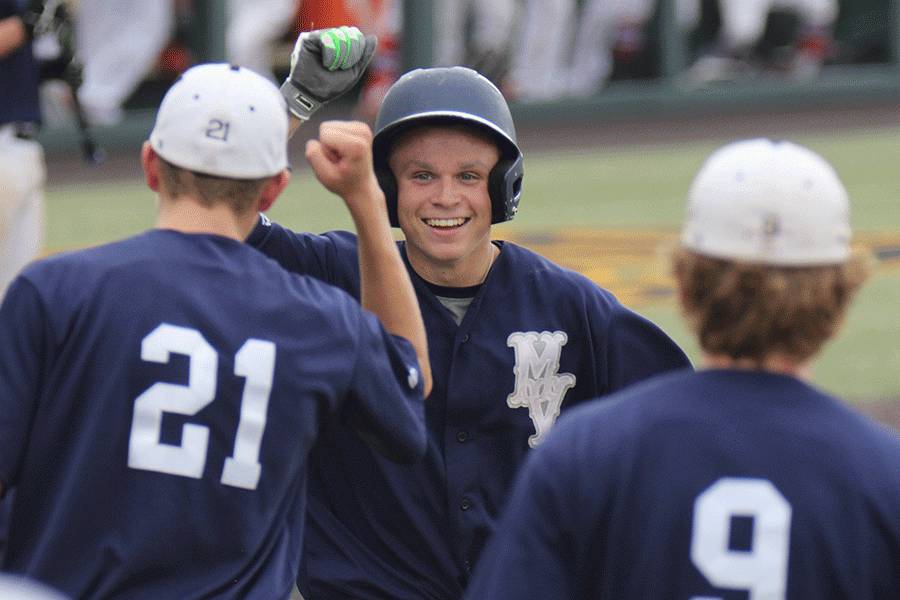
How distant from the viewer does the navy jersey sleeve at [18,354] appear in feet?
7.37

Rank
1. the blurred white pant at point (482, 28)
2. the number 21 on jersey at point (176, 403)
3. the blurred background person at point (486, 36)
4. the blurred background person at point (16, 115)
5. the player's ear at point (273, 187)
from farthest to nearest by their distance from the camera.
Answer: the blurred background person at point (486, 36), the blurred white pant at point (482, 28), the blurred background person at point (16, 115), the player's ear at point (273, 187), the number 21 on jersey at point (176, 403)

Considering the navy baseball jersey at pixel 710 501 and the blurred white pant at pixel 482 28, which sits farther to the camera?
the blurred white pant at pixel 482 28

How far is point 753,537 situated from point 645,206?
10.2m

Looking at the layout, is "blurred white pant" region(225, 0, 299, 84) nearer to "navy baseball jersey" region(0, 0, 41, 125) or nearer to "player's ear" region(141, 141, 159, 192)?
"navy baseball jersey" region(0, 0, 41, 125)

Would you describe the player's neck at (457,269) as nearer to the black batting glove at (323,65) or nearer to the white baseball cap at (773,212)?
the black batting glove at (323,65)

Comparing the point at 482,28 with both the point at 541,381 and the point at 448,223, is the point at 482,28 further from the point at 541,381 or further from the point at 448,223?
the point at 541,381

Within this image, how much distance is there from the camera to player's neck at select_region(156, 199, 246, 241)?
94.0 inches

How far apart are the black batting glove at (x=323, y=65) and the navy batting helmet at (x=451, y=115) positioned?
0.17 meters

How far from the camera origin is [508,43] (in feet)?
57.2

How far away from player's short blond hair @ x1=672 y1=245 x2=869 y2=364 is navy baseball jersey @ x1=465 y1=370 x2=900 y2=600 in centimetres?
5

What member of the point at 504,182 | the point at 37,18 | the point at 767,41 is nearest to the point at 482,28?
the point at 767,41

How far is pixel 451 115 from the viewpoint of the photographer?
3.24 meters

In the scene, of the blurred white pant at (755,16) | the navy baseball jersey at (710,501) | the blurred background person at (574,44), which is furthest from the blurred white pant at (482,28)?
the navy baseball jersey at (710,501)

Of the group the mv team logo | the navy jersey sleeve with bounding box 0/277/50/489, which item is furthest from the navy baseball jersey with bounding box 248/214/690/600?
the navy jersey sleeve with bounding box 0/277/50/489
